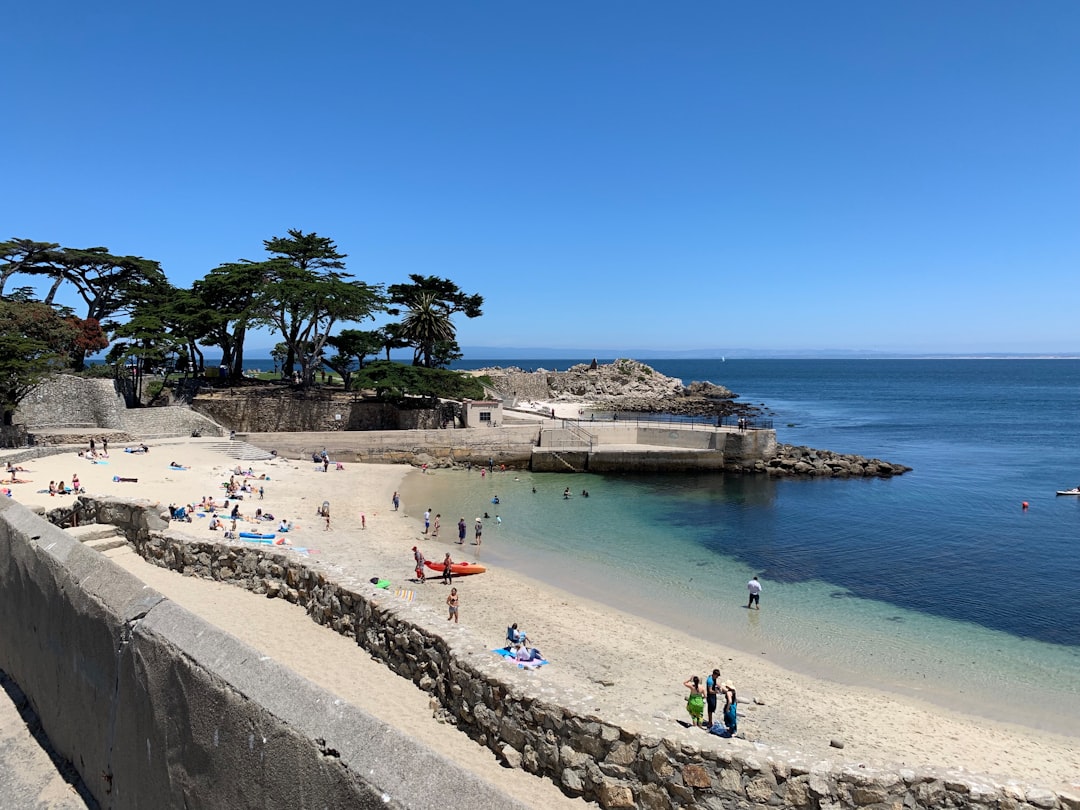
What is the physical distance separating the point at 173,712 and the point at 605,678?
10.8m

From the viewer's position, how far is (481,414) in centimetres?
4084

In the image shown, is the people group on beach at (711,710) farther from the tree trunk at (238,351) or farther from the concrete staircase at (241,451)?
the tree trunk at (238,351)

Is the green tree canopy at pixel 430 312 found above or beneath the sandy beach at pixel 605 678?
above

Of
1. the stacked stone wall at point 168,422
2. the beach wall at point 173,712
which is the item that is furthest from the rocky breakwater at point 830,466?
the beach wall at point 173,712

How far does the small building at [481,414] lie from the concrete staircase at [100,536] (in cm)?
2462

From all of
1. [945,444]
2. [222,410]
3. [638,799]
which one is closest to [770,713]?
[638,799]

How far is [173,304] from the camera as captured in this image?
41219 mm

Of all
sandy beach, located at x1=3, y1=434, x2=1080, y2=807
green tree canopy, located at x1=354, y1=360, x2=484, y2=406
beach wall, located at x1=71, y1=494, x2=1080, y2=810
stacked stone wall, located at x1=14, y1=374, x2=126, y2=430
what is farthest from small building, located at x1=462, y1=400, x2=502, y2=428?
beach wall, located at x1=71, y1=494, x2=1080, y2=810

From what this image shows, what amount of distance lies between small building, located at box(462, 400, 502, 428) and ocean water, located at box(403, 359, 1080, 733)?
182 inches

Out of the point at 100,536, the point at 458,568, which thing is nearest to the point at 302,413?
the point at 458,568

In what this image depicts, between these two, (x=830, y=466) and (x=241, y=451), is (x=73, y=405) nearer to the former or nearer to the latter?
(x=241, y=451)

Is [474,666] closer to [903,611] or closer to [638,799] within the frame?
[638,799]

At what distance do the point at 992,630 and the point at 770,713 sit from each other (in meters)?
8.38

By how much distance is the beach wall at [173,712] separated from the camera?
8.42 ft
